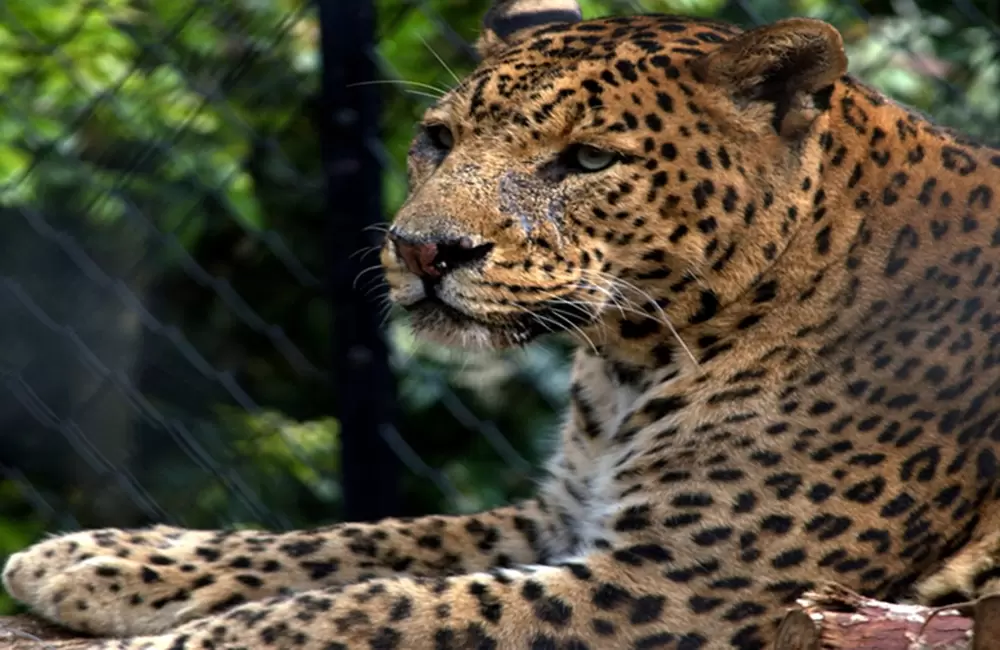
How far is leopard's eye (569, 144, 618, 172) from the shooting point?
11.1 ft

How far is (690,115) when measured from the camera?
11.1 ft

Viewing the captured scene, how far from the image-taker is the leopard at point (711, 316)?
3.21 m

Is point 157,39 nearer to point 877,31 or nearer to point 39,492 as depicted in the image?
point 39,492

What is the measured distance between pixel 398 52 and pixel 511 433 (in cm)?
112

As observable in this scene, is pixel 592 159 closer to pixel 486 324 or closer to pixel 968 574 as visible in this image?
pixel 486 324

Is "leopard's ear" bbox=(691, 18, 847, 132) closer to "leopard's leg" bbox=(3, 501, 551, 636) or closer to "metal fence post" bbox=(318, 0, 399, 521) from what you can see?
"leopard's leg" bbox=(3, 501, 551, 636)

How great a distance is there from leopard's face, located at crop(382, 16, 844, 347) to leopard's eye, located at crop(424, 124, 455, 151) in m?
0.13

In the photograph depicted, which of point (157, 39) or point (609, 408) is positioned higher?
point (157, 39)

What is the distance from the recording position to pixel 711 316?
345 centimetres

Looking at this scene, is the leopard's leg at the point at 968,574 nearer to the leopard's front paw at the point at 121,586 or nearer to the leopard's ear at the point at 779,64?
the leopard's ear at the point at 779,64

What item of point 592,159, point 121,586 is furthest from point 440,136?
point 121,586

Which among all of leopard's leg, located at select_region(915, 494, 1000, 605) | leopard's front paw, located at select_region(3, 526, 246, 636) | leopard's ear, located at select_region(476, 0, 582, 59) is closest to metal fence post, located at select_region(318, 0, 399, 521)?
leopard's ear, located at select_region(476, 0, 582, 59)

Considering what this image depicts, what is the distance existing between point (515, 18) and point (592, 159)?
2.12ft

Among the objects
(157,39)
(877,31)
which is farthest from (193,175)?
(877,31)
